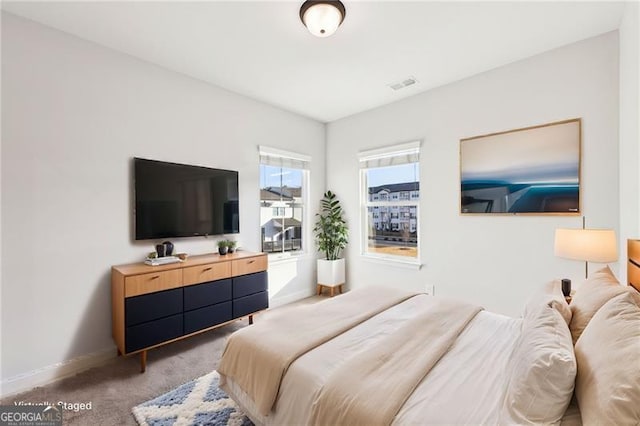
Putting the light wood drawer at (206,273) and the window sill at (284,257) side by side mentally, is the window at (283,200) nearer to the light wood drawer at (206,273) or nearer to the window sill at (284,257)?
the window sill at (284,257)

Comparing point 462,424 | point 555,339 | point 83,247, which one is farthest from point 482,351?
point 83,247

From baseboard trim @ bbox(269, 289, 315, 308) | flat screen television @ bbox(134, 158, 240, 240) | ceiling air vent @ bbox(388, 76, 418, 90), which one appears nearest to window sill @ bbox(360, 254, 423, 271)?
baseboard trim @ bbox(269, 289, 315, 308)

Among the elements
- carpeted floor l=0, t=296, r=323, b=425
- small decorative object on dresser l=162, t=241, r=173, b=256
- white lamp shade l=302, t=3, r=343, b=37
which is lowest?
carpeted floor l=0, t=296, r=323, b=425

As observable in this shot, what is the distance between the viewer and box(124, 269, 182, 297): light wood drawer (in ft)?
7.34

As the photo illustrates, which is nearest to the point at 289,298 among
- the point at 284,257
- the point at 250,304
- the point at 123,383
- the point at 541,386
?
the point at 284,257

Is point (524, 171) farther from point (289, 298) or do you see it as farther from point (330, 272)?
point (289, 298)

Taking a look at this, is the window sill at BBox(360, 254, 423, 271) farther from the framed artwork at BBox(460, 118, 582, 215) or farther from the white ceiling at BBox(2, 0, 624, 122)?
the white ceiling at BBox(2, 0, 624, 122)

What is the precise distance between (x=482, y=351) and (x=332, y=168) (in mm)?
3474

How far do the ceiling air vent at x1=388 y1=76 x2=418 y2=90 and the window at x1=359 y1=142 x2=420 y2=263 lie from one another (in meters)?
0.70

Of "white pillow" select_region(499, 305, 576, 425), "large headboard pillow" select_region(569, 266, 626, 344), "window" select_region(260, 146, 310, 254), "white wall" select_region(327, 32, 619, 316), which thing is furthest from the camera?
"window" select_region(260, 146, 310, 254)

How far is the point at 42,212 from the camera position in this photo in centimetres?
221

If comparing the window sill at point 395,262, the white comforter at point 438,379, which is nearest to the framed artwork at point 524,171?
the window sill at point 395,262

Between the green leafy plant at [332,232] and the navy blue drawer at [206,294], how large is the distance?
70.2 inches

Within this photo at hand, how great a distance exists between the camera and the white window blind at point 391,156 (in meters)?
3.64
